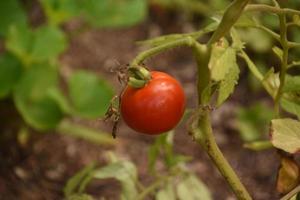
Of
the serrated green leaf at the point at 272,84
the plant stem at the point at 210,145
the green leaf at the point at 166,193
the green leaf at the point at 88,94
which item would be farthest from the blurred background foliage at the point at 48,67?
the plant stem at the point at 210,145

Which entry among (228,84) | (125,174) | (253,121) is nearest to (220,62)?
(228,84)

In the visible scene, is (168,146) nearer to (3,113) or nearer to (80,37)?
(3,113)

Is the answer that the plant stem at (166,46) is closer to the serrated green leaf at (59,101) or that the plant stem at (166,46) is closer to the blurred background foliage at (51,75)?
the blurred background foliage at (51,75)

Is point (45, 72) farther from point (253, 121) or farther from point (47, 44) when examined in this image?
point (253, 121)

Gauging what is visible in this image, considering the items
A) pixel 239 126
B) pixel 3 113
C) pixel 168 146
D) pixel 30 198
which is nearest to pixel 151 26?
pixel 239 126

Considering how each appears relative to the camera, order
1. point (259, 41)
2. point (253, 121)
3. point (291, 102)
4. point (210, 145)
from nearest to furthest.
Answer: point (210, 145) → point (291, 102) → point (253, 121) → point (259, 41)

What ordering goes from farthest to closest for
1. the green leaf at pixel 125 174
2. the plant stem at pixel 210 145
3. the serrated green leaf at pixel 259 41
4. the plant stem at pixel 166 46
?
the serrated green leaf at pixel 259 41, the green leaf at pixel 125 174, the plant stem at pixel 210 145, the plant stem at pixel 166 46

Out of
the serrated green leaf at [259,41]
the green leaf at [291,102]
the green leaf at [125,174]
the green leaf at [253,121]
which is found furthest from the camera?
the serrated green leaf at [259,41]

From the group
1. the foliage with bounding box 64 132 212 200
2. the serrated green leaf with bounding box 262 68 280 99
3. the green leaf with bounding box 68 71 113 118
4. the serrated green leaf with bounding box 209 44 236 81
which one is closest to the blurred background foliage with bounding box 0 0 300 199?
the green leaf with bounding box 68 71 113 118

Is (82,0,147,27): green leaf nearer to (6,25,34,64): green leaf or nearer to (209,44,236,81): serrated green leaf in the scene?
(6,25,34,64): green leaf
